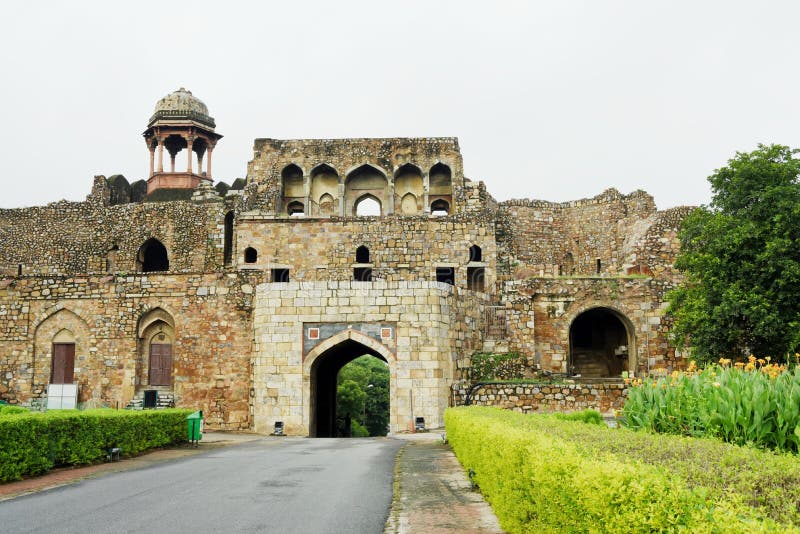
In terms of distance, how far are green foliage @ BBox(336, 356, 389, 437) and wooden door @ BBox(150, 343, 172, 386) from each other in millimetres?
26549

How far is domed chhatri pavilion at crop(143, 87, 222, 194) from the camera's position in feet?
129

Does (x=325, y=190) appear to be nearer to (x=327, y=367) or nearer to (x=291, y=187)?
(x=291, y=187)

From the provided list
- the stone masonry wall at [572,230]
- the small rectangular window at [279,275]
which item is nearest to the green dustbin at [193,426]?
the small rectangular window at [279,275]

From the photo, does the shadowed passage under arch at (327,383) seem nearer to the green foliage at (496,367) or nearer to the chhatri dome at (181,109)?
the green foliage at (496,367)

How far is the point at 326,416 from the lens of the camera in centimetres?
2633

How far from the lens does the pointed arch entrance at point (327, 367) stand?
72.5 feet

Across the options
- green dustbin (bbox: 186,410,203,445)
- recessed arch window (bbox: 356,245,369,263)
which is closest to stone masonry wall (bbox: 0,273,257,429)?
green dustbin (bbox: 186,410,203,445)

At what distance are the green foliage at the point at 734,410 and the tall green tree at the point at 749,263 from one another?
10204 mm

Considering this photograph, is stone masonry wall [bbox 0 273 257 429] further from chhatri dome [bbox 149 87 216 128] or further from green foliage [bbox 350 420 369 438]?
green foliage [bbox 350 420 369 438]

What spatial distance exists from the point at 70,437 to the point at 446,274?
729 inches

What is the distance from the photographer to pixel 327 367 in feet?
85.6

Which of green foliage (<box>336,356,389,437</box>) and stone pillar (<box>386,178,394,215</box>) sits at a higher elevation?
stone pillar (<box>386,178,394,215</box>)

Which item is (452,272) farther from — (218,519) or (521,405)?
(218,519)

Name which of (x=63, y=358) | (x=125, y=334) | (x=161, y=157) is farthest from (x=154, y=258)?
(x=125, y=334)
